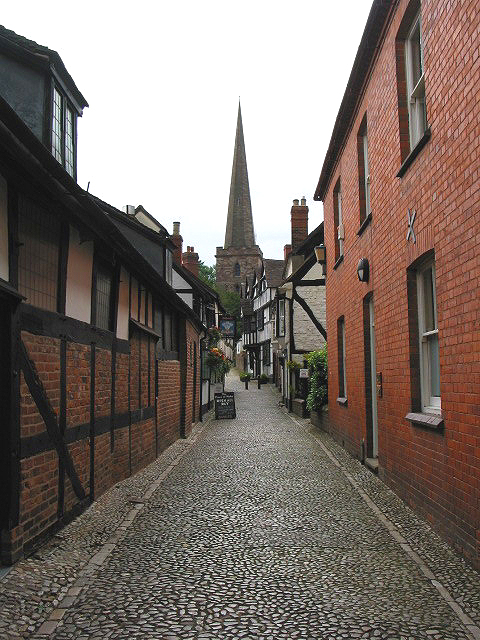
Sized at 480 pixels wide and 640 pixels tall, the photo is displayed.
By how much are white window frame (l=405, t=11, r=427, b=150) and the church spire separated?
75.2m

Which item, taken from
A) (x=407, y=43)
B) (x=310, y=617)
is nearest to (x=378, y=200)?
(x=407, y=43)

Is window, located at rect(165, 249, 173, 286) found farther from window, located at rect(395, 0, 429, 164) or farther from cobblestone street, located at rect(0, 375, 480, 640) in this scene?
window, located at rect(395, 0, 429, 164)

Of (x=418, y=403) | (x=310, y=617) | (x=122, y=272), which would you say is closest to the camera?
(x=310, y=617)

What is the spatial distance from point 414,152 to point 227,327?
2556 centimetres

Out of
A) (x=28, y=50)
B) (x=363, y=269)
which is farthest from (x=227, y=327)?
(x=28, y=50)

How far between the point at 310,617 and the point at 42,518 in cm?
271

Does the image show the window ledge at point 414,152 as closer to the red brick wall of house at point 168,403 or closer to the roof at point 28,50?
the roof at point 28,50

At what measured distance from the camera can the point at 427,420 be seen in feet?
21.0

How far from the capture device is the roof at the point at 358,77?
8203mm

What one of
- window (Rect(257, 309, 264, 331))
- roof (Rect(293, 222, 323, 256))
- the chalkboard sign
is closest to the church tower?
window (Rect(257, 309, 264, 331))

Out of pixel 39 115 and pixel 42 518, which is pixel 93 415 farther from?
pixel 39 115

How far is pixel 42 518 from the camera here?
5.64m

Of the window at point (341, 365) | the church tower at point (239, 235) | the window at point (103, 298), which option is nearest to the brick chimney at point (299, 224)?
the window at point (341, 365)

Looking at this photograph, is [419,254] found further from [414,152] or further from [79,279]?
[79,279]
